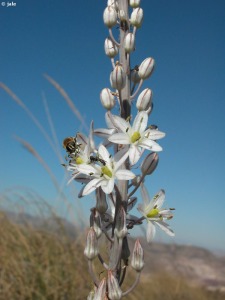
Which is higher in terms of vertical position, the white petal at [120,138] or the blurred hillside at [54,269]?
the white petal at [120,138]

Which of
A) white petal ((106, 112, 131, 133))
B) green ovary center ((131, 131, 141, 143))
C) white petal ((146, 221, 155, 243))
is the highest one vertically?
white petal ((106, 112, 131, 133))

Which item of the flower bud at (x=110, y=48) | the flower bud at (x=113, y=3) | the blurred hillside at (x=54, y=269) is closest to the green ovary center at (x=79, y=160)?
the flower bud at (x=110, y=48)

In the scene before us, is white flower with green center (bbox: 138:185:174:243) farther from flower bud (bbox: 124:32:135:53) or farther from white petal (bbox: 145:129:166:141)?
flower bud (bbox: 124:32:135:53)

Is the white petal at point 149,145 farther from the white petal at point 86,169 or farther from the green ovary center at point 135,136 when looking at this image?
the white petal at point 86,169

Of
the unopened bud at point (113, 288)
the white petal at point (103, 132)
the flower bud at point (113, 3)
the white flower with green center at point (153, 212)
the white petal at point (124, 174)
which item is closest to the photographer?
the unopened bud at point (113, 288)

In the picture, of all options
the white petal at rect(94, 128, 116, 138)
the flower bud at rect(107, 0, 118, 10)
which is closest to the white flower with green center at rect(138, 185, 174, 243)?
the white petal at rect(94, 128, 116, 138)

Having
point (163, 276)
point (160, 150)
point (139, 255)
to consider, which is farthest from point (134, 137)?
point (163, 276)

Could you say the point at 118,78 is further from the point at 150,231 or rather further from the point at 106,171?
the point at 150,231

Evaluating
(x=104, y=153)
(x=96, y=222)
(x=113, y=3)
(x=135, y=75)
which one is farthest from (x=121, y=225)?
(x=113, y=3)
